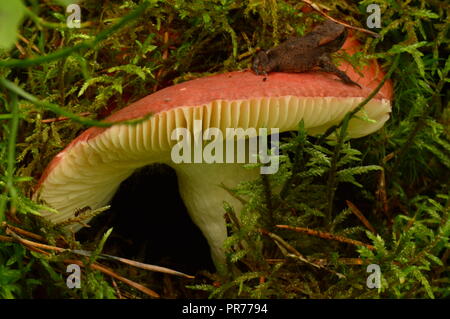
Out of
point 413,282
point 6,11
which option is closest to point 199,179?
point 413,282

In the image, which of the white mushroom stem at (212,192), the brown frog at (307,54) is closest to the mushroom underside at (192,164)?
the white mushroom stem at (212,192)

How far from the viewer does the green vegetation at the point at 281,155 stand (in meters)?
1.54

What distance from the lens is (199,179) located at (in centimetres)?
175

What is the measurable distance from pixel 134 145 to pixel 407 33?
1.15 m

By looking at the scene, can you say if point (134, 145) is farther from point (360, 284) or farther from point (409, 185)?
point (409, 185)

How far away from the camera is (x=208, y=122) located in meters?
1.31

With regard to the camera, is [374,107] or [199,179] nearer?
[374,107]

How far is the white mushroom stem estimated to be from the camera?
1726 mm

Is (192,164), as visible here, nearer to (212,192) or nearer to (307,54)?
(212,192)

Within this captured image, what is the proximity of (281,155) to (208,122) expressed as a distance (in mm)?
410

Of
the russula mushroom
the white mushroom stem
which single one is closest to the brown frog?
the russula mushroom

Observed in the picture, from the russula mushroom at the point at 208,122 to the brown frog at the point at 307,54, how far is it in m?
0.04

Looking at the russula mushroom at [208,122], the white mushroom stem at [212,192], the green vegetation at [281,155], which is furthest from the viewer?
the white mushroom stem at [212,192]

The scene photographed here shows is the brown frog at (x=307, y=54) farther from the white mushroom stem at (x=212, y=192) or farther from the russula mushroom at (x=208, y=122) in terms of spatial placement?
the white mushroom stem at (x=212, y=192)
